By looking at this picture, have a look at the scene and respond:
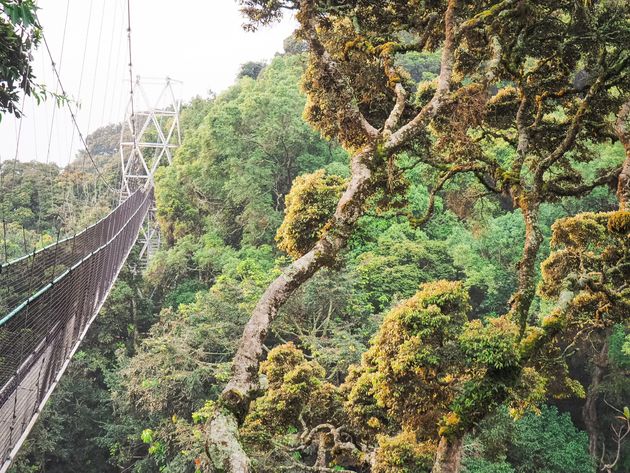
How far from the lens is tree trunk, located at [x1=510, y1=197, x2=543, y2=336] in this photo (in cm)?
290

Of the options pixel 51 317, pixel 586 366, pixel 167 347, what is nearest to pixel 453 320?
pixel 51 317

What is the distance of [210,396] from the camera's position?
30.4ft

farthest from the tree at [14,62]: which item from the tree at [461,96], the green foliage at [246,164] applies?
the green foliage at [246,164]

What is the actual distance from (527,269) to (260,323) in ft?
4.87

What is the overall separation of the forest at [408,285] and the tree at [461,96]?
1 centimetres

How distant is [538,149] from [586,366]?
28.9 feet

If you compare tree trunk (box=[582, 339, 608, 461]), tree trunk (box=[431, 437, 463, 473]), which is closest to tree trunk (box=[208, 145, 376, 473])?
tree trunk (box=[431, 437, 463, 473])

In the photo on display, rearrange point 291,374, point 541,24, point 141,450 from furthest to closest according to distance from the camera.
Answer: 1. point 141,450
2. point 291,374
3. point 541,24

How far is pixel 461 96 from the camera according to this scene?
10.3ft

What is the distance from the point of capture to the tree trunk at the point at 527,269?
2.90 meters

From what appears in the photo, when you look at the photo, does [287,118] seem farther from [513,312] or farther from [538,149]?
[513,312]

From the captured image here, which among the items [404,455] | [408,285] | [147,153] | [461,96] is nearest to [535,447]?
[408,285]

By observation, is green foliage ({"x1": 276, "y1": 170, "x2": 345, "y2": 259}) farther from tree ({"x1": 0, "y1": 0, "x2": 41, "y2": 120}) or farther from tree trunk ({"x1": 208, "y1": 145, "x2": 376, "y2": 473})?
tree ({"x1": 0, "y1": 0, "x2": 41, "y2": 120})

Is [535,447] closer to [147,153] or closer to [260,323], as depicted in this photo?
[260,323]
